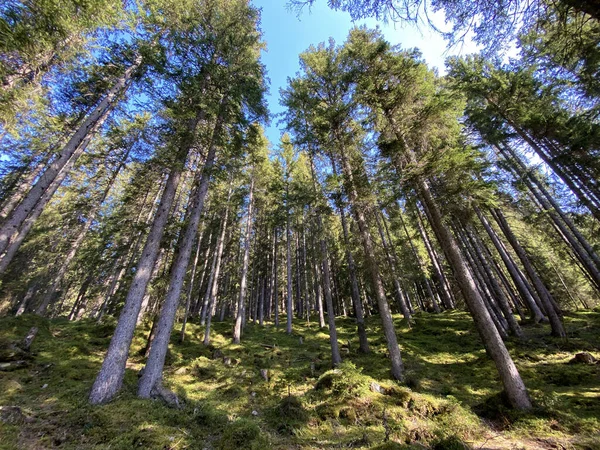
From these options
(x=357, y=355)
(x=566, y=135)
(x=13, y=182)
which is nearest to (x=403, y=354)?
(x=357, y=355)

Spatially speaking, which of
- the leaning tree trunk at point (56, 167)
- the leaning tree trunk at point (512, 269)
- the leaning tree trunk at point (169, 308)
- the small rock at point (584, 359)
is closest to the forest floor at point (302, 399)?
the small rock at point (584, 359)

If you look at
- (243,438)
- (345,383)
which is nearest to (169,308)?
(243,438)

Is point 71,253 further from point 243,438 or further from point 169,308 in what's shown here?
point 243,438

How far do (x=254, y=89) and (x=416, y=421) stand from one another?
→ 42.9 feet

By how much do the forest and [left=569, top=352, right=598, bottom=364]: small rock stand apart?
0.25 meters

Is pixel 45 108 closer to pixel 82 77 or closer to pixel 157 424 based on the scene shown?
pixel 82 77

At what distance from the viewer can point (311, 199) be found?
12.2 m

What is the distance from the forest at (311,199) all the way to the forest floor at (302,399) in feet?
0.22

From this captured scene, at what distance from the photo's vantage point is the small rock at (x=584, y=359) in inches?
350

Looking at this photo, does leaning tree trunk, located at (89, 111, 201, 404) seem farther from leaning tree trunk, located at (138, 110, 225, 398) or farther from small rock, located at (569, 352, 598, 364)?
small rock, located at (569, 352, 598, 364)

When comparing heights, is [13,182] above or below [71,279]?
above

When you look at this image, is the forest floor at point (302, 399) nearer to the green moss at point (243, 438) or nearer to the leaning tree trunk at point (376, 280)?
the green moss at point (243, 438)

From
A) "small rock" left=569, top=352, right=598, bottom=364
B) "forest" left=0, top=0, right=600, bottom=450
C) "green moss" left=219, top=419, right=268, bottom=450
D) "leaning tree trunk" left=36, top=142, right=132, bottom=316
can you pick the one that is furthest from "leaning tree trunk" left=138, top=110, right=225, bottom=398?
"small rock" left=569, top=352, right=598, bottom=364

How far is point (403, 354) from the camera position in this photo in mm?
12172
